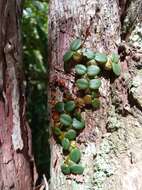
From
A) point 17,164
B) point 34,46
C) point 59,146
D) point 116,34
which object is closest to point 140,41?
point 116,34

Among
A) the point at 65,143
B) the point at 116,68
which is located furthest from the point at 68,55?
the point at 65,143

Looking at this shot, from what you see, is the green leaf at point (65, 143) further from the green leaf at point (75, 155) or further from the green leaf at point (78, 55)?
the green leaf at point (78, 55)

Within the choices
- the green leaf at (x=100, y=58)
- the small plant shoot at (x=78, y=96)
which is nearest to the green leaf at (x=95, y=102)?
the small plant shoot at (x=78, y=96)

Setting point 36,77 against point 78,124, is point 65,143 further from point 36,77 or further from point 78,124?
point 36,77

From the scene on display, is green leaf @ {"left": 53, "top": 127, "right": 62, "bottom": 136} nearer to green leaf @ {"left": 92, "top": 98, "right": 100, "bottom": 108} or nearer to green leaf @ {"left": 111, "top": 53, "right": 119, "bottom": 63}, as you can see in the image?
green leaf @ {"left": 92, "top": 98, "right": 100, "bottom": 108}

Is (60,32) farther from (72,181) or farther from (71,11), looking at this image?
(72,181)
